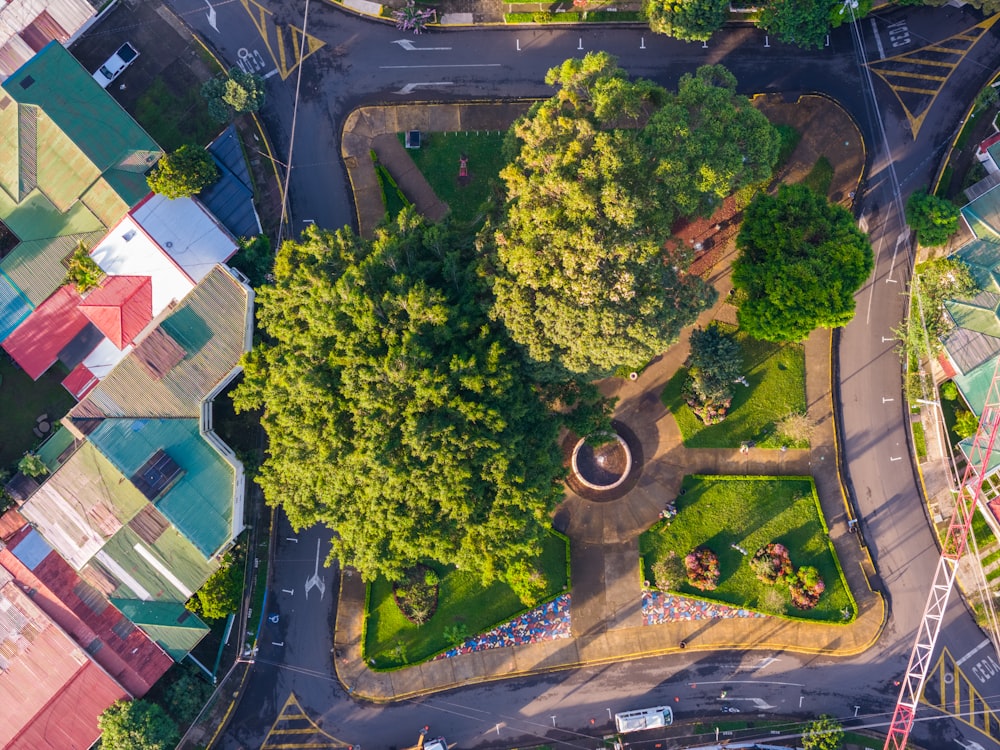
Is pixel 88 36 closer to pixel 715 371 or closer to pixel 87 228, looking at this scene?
pixel 87 228

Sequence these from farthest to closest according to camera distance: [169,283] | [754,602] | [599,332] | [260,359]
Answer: [754,602] → [169,283] → [260,359] → [599,332]

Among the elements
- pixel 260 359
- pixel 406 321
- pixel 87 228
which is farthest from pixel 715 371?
pixel 87 228

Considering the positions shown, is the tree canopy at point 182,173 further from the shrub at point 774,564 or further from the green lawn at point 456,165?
the shrub at point 774,564

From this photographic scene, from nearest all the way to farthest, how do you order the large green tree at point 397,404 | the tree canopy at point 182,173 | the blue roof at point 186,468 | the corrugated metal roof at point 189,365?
the large green tree at point 397,404
the blue roof at point 186,468
the corrugated metal roof at point 189,365
the tree canopy at point 182,173

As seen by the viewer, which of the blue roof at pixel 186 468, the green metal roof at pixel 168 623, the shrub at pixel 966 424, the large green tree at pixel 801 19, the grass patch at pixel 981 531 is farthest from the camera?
the grass patch at pixel 981 531

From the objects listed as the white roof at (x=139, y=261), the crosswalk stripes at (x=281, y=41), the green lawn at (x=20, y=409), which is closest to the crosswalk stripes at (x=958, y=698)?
the white roof at (x=139, y=261)

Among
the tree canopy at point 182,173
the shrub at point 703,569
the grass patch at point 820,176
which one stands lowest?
the shrub at point 703,569

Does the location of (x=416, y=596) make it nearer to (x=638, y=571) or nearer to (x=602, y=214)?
(x=638, y=571)

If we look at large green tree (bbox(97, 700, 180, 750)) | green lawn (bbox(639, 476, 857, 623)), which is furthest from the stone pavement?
large green tree (bbox(97, 700, 180, 750))
